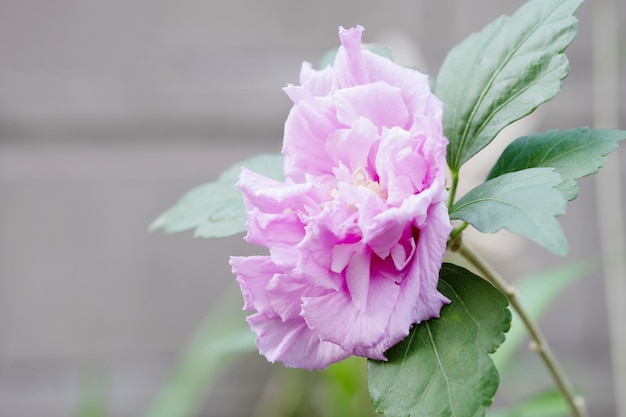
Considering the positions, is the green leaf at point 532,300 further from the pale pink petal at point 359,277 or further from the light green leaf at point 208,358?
the pale pink petal at point 359,277

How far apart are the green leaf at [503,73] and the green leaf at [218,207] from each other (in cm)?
12

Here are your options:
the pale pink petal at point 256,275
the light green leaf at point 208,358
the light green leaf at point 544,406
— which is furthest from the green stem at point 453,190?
the light green leaf at point 208,358

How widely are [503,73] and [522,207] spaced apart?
0.37 feet

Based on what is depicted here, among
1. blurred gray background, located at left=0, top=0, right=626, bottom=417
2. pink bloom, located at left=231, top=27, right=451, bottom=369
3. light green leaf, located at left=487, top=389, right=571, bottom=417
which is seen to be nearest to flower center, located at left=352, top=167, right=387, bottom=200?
pink bloom, located at left=231, top=27, right=451, bottom=369

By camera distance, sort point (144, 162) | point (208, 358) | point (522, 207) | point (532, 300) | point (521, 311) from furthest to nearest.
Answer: point (144, 162), point (208, 358), point (532, 300), point (521, 311), point (522, 207)

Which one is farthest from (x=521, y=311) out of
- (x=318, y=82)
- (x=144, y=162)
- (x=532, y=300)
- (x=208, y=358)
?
(x=144, y=162)

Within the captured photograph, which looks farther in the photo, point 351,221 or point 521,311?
point 521,311

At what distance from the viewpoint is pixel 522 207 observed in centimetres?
31

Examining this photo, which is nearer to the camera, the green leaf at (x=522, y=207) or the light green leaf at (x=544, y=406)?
the green leaf at (x=522, y=207)

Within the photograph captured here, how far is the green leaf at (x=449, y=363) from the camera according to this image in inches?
12.9

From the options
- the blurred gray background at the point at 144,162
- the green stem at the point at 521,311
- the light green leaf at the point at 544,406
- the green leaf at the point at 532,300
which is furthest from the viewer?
the blurred gray background at the point at 144,162

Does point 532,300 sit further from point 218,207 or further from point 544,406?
point 218,207

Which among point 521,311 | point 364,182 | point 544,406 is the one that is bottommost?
point 544,406

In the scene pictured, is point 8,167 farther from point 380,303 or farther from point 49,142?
point 380,303
